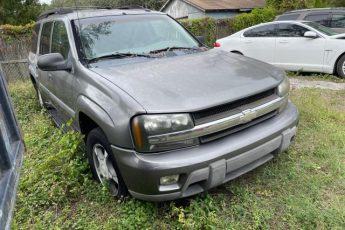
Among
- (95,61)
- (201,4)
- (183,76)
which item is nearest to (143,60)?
(95,61)

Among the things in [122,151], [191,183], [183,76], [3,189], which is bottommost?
[191,183]

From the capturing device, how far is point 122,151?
8.50 ft

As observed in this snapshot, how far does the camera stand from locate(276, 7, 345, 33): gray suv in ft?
30.3

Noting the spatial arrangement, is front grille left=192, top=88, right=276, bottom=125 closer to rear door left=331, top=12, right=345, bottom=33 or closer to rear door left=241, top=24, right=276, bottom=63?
rear door left=241, top=24, right=276, bottom=63

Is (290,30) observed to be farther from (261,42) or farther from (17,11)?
(17,11)

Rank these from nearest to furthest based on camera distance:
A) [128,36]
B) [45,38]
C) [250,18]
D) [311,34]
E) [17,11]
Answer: [128,36] → [45,38] → [311,34] → [250,18] → [17,11]

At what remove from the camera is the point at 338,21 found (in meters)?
9.29

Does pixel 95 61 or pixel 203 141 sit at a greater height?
pixel 95 61

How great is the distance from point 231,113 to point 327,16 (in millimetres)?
8433

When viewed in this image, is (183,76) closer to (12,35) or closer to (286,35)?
(286,35)

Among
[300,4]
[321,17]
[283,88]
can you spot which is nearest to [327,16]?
[321,17]

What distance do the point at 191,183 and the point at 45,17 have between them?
423cm

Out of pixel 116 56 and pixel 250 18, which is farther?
pixel 250 18

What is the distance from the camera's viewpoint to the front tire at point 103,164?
9.49 ft
